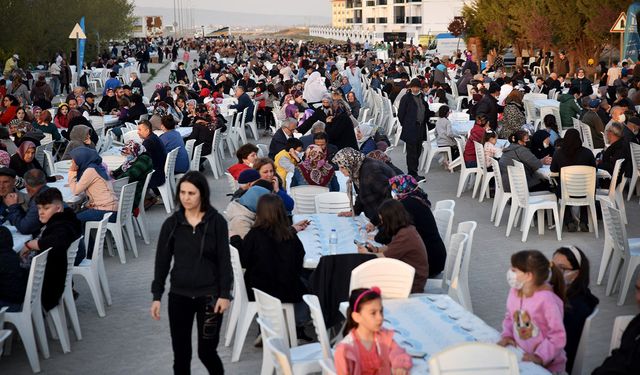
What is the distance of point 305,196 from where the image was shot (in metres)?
10.9

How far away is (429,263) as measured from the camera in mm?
8500

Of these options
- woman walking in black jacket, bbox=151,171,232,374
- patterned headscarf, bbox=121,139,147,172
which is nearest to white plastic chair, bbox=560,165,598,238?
patterned headscarf, bbox=121,139,147,172

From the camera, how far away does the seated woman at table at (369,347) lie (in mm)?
5426

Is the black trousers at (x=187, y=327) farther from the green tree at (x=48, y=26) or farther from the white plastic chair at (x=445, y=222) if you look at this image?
the green tree at (x=48, y=26)

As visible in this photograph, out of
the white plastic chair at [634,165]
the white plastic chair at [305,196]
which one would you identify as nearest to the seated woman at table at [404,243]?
the white plastic chair at [305,196]

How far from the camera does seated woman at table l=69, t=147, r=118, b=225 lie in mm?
10742

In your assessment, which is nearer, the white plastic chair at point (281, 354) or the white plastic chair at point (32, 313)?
the white plastic chair at point (281, 354)

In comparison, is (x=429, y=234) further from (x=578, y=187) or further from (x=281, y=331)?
(x=578, y=187)

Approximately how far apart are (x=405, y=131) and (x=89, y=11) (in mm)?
45369

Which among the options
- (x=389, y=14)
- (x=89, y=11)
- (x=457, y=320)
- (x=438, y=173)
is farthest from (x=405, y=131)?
(x=389, y=14)

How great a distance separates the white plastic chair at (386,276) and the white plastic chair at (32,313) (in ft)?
7.97

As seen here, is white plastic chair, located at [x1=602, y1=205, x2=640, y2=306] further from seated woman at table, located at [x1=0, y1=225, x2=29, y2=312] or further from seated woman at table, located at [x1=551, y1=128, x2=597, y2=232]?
seated woman at table, located at [x1=0, y1=225, x2=29, y2=312]

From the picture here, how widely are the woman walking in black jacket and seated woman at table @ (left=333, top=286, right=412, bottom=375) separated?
96 cm

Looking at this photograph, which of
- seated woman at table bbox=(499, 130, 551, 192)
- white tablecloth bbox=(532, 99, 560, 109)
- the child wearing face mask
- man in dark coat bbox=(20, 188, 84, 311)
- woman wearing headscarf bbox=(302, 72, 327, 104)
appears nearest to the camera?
the child wearing face mask
